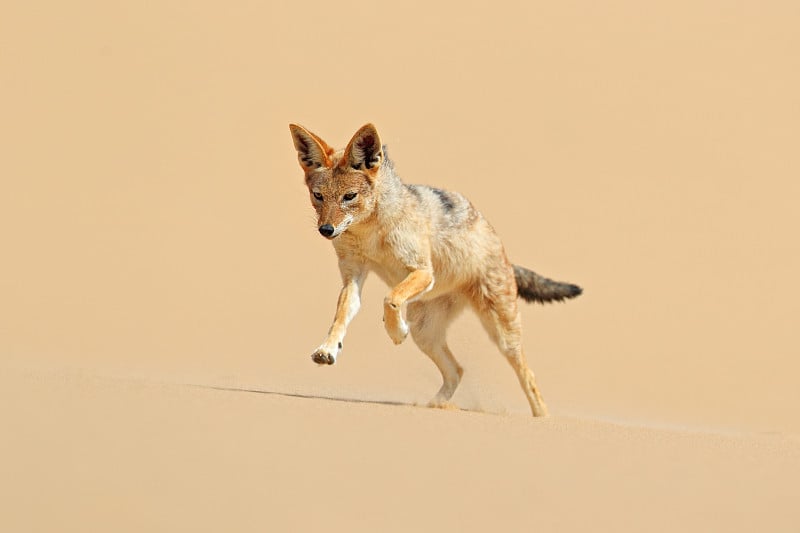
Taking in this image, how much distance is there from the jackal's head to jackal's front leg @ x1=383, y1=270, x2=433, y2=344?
0.66 m

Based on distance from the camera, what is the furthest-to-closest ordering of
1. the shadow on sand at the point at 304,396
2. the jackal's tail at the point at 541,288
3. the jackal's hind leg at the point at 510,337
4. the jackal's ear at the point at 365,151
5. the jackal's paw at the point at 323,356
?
1. the jackal's tail at the point at 541,288
2. the jackal's hind leg at the point at 510,337
3. the jackal's ear at the point at 365,151
4. the shadow on sand at the point at 304,396
5. the jackal's paw at the point at 323,356

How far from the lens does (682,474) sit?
952 centimetres

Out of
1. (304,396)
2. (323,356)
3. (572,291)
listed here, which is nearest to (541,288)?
(572,291)

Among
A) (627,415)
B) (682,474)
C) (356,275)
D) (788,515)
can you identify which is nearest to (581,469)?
(682,474)

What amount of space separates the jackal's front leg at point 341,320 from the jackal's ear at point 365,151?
935 millimetres

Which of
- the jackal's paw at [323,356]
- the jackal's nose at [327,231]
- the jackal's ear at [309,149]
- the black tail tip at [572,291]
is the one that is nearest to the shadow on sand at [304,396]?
the jackal's paw at [323,356]

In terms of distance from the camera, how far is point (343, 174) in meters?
11.4

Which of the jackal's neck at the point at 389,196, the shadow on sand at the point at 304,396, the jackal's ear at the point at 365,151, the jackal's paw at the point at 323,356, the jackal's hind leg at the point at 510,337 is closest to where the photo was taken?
the jackal's paw at the point at 323,356

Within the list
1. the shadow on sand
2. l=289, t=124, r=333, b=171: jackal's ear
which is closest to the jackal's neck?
l=289, t=124, r=333, b=171: jackal's ear

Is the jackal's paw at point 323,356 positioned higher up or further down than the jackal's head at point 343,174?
further down

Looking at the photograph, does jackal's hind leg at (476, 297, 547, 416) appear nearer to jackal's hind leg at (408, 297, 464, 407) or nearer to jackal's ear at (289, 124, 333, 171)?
jackal's hind leg at (408, 297, 464, 407)

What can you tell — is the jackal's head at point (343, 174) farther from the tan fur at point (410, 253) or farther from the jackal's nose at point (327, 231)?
the jackal's nose at point (327, 231)

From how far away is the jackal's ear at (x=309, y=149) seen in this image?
1148 centimetres

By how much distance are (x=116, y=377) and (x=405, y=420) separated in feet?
8.64
